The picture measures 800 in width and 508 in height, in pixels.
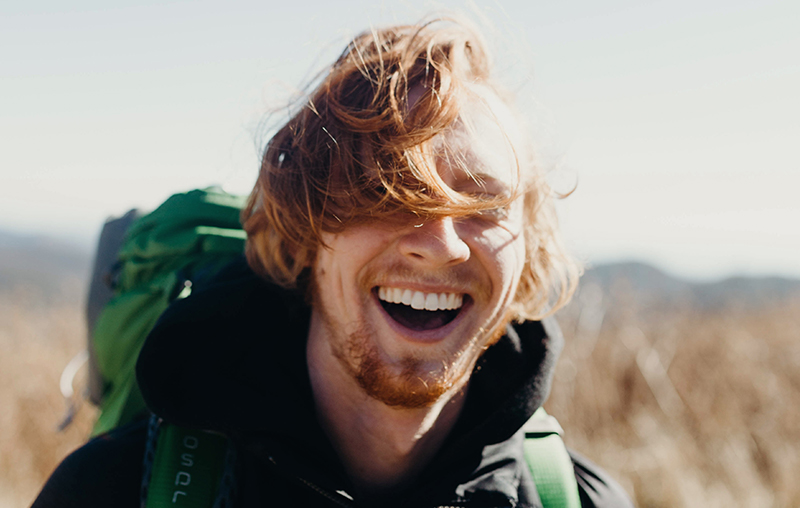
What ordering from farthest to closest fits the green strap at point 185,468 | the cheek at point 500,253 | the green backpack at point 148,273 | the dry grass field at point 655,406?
the dry grass field at point 655,406
the green backpack at point 148,273
the cheek at point 500,253
the green strap at point 185,468

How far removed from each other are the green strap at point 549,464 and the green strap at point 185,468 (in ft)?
3.25

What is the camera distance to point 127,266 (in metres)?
2.18

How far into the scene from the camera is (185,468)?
1.40 metres

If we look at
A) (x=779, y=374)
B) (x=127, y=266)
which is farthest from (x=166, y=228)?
(x=779, y=374)

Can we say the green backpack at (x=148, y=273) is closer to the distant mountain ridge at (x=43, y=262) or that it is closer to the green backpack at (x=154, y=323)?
the green backpack at (x=154, y=323)

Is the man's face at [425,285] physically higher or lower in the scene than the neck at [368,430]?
higher

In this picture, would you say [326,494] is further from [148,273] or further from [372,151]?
[148,273]

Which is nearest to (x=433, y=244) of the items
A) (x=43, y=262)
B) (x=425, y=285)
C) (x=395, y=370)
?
(x=425, y=285)

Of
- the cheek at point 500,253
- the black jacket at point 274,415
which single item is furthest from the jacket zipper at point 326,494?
the cheek at point 500,253

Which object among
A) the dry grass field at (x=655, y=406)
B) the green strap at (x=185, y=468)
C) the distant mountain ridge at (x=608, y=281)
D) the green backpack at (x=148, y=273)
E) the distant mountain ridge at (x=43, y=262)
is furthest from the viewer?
the distant mountain ridge at (x=43, y=262)

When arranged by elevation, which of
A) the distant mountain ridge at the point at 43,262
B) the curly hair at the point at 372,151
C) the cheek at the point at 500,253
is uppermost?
the curly hair at the point at 372,151

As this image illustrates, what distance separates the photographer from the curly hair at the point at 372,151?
1.50m

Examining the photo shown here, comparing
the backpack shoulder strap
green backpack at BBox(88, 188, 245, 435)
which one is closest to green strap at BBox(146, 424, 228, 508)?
the backpack shoulder strap

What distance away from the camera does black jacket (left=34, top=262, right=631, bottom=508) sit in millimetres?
1438
